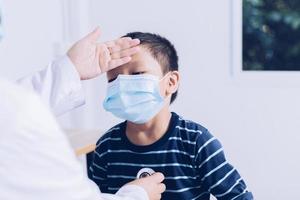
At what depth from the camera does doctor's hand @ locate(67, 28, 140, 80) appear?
1.20m

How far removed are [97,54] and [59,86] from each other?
19cm

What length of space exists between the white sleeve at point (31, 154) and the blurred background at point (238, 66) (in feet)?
6.98

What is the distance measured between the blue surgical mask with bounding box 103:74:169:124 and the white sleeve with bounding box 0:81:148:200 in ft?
2.72

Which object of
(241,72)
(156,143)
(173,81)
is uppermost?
(173,81)

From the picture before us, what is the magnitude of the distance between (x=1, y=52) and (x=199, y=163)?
132 centimetres

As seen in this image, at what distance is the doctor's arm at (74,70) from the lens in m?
1.11

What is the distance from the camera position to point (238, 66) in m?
2.70

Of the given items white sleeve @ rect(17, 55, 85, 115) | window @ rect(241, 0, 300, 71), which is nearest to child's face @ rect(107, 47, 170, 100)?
white sleeve @ rect(17, 55, 85, 115)

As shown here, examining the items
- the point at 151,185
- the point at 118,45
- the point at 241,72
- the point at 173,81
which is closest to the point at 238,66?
the point at 241,72

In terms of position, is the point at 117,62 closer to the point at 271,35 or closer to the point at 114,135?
the point at 114,135

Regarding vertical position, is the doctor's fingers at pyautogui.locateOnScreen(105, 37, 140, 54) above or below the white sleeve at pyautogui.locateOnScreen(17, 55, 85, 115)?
above

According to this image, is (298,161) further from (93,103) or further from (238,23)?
(93,103)

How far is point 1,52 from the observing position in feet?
7.46

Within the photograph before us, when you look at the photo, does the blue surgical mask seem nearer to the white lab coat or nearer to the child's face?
the child's face
